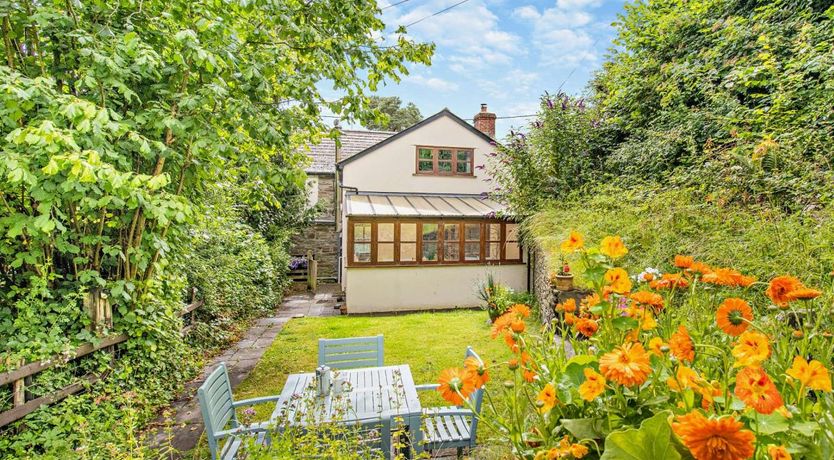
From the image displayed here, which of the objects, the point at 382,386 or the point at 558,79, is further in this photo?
the point at 558,79

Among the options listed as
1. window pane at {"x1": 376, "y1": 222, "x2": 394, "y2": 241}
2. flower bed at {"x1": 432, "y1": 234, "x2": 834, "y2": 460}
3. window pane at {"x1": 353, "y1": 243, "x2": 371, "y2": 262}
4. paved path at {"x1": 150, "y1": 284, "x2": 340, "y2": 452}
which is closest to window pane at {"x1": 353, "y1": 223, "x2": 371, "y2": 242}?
window pane at {"x1": 353, "y1": 243, "x2": 371, "y2": 262}

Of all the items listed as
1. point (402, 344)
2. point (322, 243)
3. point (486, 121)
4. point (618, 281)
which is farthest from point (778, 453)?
point (322, 243)

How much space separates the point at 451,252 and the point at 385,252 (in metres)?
1.65

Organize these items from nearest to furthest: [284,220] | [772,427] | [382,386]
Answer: [772,427] < [382,386] < [284,220]

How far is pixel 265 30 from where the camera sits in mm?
3947

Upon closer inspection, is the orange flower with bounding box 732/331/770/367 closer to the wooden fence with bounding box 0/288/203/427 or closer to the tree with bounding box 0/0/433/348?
the tree with bounding box 0/0/433/348

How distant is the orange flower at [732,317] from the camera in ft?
3.69

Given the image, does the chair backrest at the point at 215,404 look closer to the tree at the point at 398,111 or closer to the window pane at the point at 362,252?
the window pane at the point at 362,252

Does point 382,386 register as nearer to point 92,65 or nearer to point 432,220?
point 92,65

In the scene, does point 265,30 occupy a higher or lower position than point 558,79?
lower

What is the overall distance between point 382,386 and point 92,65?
327 cm

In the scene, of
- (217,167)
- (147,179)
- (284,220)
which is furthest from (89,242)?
(284,220)

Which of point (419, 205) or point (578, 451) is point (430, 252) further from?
point (578, 451)


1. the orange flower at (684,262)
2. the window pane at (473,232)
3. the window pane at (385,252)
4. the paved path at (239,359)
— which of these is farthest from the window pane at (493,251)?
the orange flower at (684,262)
